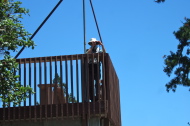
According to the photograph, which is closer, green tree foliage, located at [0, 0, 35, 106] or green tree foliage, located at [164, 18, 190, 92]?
green tree foliage, located at [0, 0, 35, 106]

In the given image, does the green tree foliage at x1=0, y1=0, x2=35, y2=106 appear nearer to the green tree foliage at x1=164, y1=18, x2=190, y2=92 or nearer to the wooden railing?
the wooden railing

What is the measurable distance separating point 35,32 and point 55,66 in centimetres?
134

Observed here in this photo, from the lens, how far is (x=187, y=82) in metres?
15.2

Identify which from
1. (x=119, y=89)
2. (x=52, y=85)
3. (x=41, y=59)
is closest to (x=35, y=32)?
(x=41, y=59)

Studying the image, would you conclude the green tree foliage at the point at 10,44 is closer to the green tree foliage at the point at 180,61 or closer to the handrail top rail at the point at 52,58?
the handrail top rail at the point at 52,58

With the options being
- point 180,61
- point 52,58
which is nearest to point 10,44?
point 52,58

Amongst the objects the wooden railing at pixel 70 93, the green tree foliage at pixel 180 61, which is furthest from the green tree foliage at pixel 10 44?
the green tree foliage at pixel 180 61

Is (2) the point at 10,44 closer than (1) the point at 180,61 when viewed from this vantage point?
Yes

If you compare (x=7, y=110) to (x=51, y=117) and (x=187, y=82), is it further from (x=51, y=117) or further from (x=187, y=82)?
(x=187, y=82)

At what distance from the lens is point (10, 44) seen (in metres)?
8.97

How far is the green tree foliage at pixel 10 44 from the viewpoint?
887cm

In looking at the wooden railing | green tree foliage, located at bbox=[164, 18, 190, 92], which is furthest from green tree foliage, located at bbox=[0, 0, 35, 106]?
green tree foliage, located at bbox=[164, 18, 190, 92]

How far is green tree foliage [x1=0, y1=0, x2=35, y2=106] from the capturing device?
29.1 ft

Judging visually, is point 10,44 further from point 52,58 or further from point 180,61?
point 180,61
